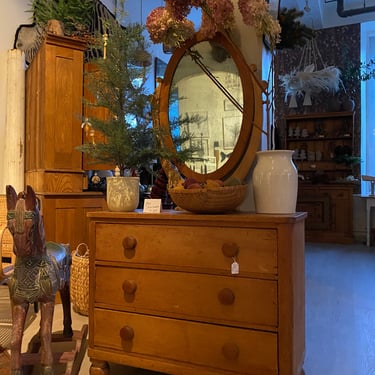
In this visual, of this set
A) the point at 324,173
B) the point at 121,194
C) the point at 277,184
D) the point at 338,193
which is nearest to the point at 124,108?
the point at 121,194

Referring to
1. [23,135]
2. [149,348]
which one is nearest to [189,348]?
[149,348]

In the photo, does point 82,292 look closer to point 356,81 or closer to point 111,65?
point 111,65

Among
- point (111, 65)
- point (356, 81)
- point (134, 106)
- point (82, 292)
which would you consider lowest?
point (82, 292)

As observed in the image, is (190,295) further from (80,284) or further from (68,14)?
(68,14)

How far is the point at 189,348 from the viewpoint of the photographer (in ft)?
4.93

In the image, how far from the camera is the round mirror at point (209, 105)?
71.2 inches

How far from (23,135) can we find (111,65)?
1953 mm

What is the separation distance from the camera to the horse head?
147 centimetres

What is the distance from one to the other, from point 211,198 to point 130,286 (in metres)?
0.54

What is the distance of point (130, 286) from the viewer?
160 centimetres

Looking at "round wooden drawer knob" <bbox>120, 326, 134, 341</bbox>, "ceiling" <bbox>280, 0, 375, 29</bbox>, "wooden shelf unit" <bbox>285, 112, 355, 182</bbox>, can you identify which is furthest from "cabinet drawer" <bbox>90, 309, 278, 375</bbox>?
"ceiling" <bbox>280, 0, 375, 29</bbox>

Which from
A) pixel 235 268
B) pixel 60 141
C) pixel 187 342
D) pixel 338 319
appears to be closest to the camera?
pixel 235 268

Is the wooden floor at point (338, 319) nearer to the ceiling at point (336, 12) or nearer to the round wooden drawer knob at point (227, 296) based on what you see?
the round wooden drawer knob at point (227, 296)

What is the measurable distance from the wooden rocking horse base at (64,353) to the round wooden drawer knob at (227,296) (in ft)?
2.77
